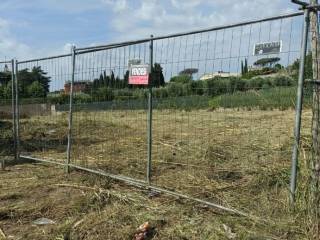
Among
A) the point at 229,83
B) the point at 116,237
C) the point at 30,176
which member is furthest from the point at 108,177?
the point at 229,83

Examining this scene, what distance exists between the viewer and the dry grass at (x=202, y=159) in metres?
5.88

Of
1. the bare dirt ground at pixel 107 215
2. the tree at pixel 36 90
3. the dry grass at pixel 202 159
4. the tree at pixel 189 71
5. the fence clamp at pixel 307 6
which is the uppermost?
the fence clamp at pixel 307 6

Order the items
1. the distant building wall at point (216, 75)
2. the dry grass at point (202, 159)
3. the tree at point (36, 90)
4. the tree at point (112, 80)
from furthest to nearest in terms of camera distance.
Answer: the tree at point (36, 90) → the tree at point (112, 80) → the distant building wall at point (216, 75) → the dry grass at point (202, 159)

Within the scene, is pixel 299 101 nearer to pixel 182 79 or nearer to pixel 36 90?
pixel 182 79

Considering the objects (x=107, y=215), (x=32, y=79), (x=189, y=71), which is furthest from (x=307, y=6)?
(x=32, y=79)

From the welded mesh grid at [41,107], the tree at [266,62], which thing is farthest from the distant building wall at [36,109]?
the tree at [266,62]

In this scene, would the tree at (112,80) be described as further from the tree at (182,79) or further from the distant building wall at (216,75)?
the distant building wall at (216,75)

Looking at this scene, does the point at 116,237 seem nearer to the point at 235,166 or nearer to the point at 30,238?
the point at 30,238

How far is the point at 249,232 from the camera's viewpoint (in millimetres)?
5539

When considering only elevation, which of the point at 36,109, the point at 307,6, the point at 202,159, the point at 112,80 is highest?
the point at 307,6

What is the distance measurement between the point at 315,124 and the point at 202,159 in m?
4.15

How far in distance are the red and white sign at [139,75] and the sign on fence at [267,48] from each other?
2140mm

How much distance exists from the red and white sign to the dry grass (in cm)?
90

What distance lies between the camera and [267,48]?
18.2 ft
